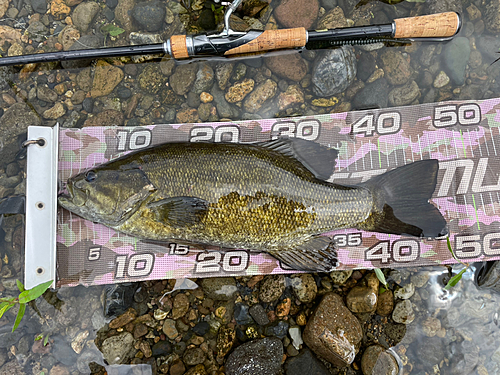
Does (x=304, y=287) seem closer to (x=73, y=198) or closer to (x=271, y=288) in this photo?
(x=271, y=288)

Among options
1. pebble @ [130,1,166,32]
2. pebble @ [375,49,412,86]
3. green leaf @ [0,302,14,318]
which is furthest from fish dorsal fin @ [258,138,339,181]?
green leaf @ [0,302,14,318]

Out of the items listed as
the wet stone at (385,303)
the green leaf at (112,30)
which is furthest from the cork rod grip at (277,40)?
the wet stone at (385,303)

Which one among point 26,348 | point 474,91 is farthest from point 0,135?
point 474,91

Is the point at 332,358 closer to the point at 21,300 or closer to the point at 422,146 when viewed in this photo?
the point at 422,146

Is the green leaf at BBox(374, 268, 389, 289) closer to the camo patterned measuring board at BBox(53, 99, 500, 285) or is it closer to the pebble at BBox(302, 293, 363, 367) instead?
the camo patterned measuring board at BBox(53, 99, 500, 285)

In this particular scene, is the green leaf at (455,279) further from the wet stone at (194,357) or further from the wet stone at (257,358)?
the wet stone at (194,357)

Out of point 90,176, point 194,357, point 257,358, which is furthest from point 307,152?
point 194,357
